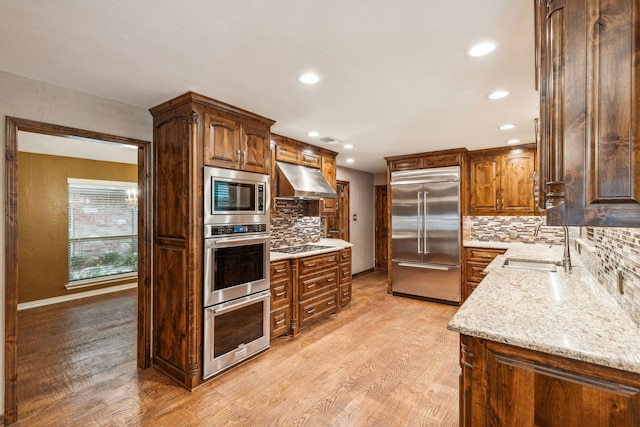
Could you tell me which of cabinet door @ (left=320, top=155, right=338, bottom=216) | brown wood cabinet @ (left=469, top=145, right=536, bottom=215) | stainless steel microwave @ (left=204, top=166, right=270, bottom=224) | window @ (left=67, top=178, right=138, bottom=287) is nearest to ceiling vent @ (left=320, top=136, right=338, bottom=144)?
cabinet door @ (left=320, top=155, right=338, bottom=216)

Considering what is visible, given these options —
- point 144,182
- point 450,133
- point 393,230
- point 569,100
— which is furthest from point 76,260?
point 569,100

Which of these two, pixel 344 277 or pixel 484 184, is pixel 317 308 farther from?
pixel 484 184

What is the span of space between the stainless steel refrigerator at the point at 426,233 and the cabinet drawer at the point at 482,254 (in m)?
0.18

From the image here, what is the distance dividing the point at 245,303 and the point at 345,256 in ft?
6.39

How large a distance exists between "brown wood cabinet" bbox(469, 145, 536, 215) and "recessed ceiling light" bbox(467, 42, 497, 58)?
3.25 meters

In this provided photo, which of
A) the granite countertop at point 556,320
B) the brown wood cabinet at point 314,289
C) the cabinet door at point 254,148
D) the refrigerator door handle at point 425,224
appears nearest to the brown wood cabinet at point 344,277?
the brown wood cabinet at point 314,289

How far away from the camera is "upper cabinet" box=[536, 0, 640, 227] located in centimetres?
88

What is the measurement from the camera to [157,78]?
7.22 feet

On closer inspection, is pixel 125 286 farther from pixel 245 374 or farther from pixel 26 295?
pixel 245 374

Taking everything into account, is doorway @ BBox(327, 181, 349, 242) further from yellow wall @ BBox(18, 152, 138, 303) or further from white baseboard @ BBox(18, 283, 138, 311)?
yellow wall @ BBox(18, 152, 138, 303)

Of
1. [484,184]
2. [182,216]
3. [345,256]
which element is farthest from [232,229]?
[484,184]

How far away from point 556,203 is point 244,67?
192 cm

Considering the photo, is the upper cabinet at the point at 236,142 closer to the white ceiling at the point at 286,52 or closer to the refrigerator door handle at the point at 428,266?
the white ceiling at the point at 286,52

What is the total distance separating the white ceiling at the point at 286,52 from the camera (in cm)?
148
